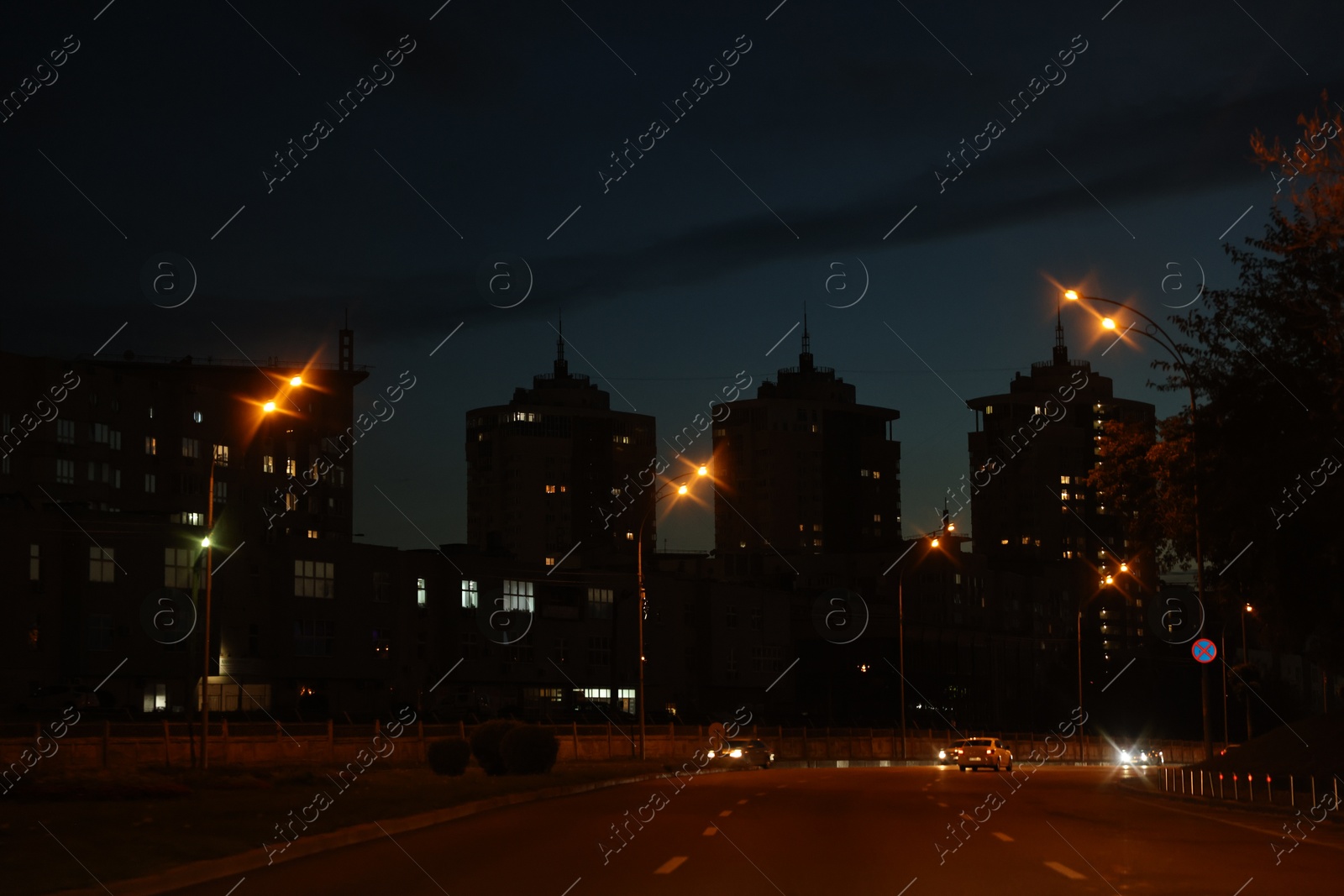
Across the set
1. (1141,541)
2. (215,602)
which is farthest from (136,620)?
(1141,541)

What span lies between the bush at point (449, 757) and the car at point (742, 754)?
20.1 metres

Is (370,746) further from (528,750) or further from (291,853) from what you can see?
(291,853)

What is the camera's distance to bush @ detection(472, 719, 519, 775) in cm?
3897

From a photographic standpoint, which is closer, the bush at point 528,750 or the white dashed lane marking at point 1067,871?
the white dashed lane marking at point 1067,871

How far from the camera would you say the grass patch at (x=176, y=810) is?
15109mm

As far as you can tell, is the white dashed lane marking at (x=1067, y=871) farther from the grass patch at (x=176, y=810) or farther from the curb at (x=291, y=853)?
the grass patch at (x=176, y=810)

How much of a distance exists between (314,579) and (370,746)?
49261 millimetres

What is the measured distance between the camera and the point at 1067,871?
15.9 metres

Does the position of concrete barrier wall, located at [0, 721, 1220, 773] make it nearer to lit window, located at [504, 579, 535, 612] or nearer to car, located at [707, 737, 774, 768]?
car, located at [707, 737, 774, 768]

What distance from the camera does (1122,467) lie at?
3756 cm

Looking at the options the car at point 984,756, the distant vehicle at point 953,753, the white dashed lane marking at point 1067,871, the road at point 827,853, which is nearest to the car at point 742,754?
the distant vehicle at point 953,753

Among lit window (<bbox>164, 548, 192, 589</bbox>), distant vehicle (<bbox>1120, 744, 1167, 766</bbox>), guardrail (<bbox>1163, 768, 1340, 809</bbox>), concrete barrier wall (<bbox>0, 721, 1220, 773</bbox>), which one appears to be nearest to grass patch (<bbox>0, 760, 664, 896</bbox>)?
concrete barrier wall (<bbox>0, 721, 1220, 773</bbox>)

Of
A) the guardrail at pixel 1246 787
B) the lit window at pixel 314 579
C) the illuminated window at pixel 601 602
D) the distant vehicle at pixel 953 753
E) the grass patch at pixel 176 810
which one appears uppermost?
the lit window at pixel 314 579

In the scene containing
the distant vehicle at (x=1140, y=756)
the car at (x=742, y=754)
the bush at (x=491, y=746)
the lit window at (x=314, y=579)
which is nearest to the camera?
the bush at (x=491, y=746)
